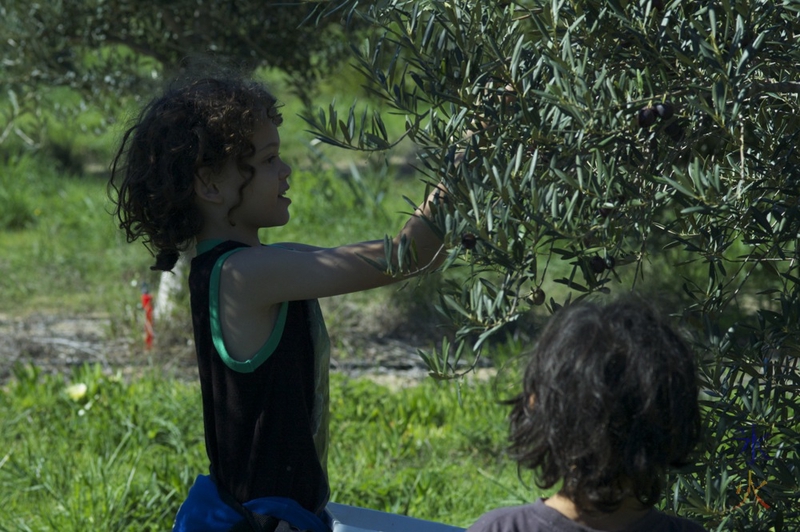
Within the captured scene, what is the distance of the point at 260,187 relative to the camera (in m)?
1.92

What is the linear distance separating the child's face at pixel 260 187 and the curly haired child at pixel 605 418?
0.72m

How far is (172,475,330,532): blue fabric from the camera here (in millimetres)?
1762

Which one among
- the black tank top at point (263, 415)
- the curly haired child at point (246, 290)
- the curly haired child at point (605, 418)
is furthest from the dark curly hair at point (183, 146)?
the curly haired child at point (605, 418)

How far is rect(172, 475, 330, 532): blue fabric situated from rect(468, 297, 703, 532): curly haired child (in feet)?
1.59

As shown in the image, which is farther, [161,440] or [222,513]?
[161,440]

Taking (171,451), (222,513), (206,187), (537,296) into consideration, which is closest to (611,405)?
(537,296)

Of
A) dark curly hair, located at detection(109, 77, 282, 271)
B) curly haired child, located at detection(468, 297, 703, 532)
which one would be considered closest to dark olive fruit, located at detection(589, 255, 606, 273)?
curly haired child, located at detection(468, 297, 703, 532)

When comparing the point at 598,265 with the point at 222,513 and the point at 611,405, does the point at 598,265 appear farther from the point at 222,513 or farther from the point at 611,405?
the point at 222,513

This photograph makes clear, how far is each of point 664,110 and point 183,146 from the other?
86 cm

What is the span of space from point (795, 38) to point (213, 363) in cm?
110

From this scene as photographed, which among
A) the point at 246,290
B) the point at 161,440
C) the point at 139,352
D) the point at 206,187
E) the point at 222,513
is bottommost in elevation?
the point at 139,352

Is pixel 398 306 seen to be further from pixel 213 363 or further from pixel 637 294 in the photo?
pixel 637 294

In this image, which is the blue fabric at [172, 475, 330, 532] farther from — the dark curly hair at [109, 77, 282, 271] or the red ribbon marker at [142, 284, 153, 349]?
the red ribbon marker at [142, 284, 153, 349]

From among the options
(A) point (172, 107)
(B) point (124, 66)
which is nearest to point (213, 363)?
(A) point (172, 107)
